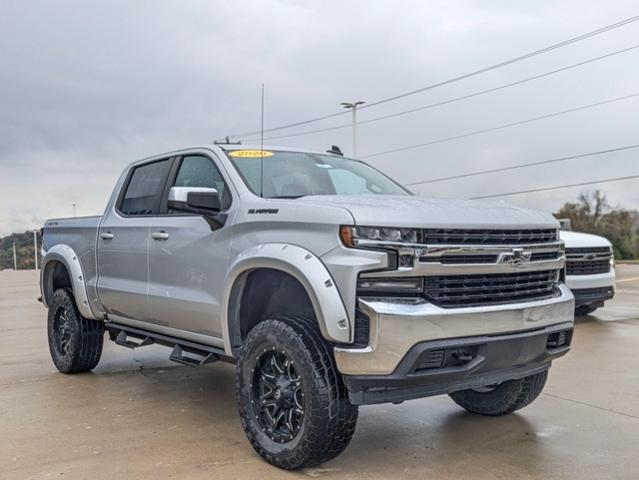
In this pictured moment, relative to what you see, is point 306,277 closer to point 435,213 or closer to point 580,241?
point 435,213

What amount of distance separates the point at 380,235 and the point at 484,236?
2.13ft

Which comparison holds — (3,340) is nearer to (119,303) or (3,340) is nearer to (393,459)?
(119,303)

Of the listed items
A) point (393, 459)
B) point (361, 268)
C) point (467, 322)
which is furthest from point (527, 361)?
point (361, 268)

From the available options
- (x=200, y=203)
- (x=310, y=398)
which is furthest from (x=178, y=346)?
(x=310, y=398)

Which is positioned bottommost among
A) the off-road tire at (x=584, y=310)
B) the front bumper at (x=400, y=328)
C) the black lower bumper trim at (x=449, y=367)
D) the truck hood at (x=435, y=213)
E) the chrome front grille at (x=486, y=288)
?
the off-road tire at (x=584, y=310)

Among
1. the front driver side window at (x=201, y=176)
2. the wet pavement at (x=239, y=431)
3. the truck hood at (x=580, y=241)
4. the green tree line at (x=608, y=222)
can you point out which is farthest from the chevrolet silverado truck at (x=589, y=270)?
the green tree line at (x=608, y=222)

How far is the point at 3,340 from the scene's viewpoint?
843 centimetres

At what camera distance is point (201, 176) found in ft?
15.4

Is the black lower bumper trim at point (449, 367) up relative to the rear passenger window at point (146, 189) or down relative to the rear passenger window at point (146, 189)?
down

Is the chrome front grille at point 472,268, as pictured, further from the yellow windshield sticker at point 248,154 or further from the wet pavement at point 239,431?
the yellow windshield sticker at point 248,154

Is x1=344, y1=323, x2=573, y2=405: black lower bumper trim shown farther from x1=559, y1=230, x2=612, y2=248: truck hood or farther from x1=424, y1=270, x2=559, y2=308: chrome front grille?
x1=559, y1=230, x2=612, y2=248: truck hood

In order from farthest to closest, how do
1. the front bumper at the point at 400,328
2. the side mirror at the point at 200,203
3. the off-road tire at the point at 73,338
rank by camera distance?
the off-road tire at the point at 73,338 → the side mirror at the point at 200,203 → the front bumper at the point at 400,328

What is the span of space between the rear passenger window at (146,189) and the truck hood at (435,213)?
1733 mm

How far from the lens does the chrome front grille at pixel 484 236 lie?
3.33 m
